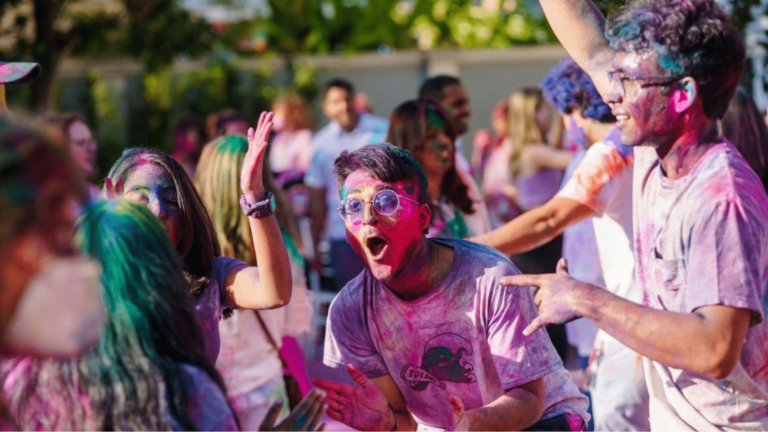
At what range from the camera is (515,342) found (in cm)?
262

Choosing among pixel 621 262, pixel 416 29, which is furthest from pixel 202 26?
pixel 621 262

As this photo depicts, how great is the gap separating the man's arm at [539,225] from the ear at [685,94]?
134 cm

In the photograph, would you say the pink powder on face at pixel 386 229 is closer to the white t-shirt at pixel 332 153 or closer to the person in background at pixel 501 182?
the white t-shirt at pixel 332 153

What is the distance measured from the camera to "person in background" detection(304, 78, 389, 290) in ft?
22.7

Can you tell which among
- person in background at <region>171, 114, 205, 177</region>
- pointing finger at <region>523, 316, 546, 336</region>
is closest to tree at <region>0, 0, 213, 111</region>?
person in background at <region>171, 114, 205, 177</region>

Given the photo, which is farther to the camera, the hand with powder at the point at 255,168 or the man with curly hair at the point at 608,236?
the man with curly hair at the point at 608,236

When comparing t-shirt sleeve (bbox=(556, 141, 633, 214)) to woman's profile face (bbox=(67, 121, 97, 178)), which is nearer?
t-shirt sleeve (bbox=(556, 141, 633, 214))

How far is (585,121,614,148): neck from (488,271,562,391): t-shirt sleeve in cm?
184

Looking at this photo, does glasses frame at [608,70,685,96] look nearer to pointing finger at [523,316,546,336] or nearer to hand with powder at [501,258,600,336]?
hand with powder at [501,258,600,336]

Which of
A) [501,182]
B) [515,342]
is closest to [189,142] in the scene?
[501,182]

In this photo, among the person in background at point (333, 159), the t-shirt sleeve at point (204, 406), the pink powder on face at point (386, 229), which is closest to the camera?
the t-shirt sleeve at point (204, 406)

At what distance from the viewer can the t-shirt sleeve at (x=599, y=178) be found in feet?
12.2

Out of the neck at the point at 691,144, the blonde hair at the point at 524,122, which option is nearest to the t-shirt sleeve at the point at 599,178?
the neck at the point at 691,144

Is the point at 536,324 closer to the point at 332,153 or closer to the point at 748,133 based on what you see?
the point at 748,133
